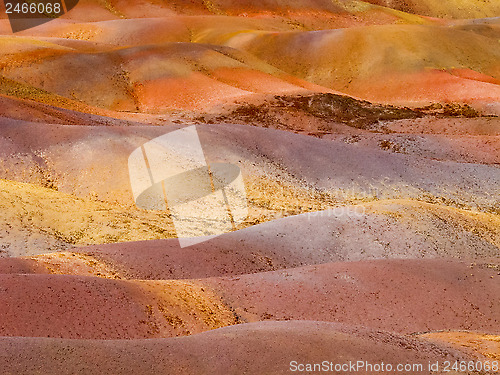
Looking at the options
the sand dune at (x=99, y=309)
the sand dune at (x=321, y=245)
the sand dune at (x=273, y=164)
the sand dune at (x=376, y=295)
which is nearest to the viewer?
the sand dune at (x=99, y=309)

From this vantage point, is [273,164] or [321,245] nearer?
[321,245]

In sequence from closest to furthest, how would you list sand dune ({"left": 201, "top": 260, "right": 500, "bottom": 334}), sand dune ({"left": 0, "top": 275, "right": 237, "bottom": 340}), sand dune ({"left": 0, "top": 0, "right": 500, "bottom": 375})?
sand dune ({"left": 0, "top": 0, "right": 500, "bottom": 375}), sand dune ({"left": 0, "top": 275, "right": 237, "bottom": 340}), sand dune ({"left": 201, "top": 260, "right": 500, "bottom": 334})

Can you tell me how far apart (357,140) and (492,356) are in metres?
21.1

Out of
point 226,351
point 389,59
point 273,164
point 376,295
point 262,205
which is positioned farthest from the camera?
point 389,59

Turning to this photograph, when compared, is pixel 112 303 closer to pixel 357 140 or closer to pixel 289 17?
pixel 357 140

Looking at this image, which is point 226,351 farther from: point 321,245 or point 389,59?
point 389,59

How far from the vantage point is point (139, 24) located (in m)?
50.0

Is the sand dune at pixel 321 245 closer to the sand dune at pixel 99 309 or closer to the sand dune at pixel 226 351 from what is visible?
the sand dune at pixel 99 309

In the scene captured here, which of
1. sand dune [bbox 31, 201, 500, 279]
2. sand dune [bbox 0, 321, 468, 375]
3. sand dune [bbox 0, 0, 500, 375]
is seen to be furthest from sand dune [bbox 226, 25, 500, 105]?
sand dune [bbox 0, 321, 468, 375]

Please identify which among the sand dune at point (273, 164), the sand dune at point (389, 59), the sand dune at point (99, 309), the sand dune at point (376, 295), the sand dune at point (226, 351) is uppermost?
the sand dune at point (226, 351)

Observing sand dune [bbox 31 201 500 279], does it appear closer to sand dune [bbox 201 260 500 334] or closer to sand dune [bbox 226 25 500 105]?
sand dune [bbox 201 260 500 334]

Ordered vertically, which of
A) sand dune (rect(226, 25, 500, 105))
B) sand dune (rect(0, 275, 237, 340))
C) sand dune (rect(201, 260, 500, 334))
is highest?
sand dune (rect(0, 275, 237, 340))

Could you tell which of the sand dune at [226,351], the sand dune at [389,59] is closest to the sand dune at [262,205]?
the sand dune at [226,351]

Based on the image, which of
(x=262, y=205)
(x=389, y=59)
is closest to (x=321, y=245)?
(x=262, y=205)
